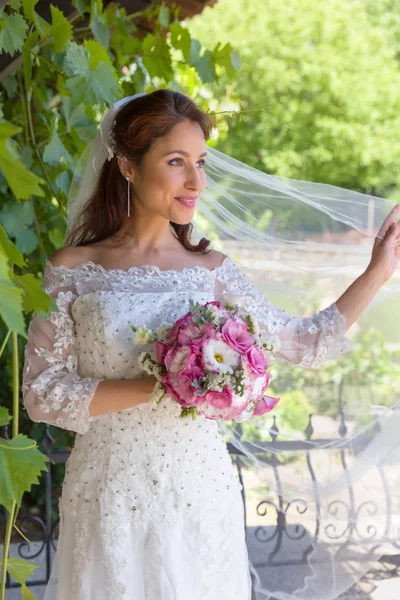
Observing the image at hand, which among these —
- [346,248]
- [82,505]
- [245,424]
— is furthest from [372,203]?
[82,505]

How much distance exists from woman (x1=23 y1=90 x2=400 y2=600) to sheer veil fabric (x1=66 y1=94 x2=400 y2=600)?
0.77ft

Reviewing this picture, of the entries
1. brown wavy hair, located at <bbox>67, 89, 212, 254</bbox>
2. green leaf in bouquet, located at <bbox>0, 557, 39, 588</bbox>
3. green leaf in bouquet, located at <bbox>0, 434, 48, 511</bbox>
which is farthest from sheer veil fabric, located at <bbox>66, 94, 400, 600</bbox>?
green leaf in bouquet, located at <bbox>0, 434, 48, 511</bbox>

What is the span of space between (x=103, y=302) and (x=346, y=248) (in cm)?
89

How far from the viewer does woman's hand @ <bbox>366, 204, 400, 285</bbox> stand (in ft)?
8.08

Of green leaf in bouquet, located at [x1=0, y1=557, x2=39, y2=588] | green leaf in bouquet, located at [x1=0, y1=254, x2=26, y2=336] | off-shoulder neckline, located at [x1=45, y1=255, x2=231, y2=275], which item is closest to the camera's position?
green leaf in bouquet, located at [x1=0, y1=254, x2=26, y2=336]

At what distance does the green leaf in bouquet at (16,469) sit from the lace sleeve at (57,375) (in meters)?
0.68

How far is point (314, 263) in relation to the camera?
2.86 meters

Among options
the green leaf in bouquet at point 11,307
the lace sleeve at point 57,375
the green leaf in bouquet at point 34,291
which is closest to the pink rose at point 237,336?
the lace sleeve at point 57,375

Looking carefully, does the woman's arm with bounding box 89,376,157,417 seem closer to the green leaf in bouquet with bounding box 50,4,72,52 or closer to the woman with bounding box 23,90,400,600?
the woman with bounding box 23,90,400,600

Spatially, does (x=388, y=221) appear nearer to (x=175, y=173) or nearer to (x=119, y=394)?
(x=175, y=173)

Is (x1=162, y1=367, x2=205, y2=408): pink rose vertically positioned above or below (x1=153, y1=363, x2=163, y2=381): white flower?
below

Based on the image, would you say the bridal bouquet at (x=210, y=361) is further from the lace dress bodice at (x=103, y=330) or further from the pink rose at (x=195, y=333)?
the lace dress bodice at (x=103, y=330)

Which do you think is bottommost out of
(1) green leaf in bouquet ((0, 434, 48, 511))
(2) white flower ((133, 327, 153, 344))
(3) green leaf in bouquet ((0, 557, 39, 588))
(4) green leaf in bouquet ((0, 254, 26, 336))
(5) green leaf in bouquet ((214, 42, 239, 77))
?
(3) green leaf in bouquet ((0, 557, 39, 588))

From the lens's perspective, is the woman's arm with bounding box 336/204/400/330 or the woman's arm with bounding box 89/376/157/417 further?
the woman's arm with bounding box 336/204/400/330
